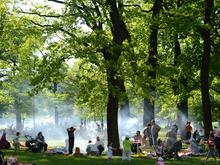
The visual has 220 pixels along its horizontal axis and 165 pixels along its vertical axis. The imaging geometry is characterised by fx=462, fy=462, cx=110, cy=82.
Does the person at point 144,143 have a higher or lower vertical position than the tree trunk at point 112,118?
lower

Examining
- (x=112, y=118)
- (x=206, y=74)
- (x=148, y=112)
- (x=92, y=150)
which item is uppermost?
(x=206, y=74)

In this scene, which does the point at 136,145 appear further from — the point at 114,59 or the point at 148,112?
the point at 148,112

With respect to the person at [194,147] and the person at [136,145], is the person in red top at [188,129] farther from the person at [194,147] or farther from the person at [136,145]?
the person at [194,147]

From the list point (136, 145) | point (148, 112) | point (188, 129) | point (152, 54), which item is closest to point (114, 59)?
point (136, 145)

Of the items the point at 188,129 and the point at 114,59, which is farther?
the point at 188,129

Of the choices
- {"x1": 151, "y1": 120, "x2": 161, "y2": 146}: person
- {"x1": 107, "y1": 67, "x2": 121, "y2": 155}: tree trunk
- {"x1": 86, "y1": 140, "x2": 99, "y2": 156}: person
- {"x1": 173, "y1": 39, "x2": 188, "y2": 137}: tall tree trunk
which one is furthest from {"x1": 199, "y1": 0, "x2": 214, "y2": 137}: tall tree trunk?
{"x1": 86, "y1": 140, "x2": 99, "y2": 156}: person

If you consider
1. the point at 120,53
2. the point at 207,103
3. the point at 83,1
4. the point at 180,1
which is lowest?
the point at 207,103

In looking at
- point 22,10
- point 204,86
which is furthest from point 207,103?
point 22,10

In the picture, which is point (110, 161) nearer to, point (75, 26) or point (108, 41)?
point (108, 41)

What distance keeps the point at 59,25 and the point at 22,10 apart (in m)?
4.43

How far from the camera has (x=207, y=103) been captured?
1163 inches

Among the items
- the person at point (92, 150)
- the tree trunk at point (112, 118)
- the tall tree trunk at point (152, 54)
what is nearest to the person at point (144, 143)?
the tall tree trunk at point (152, 54)

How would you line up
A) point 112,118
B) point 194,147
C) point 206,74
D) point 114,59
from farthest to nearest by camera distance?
point 206,74 < point 194,147 < point 112,118 < point 114,59

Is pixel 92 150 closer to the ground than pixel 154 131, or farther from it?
closer to the ground
